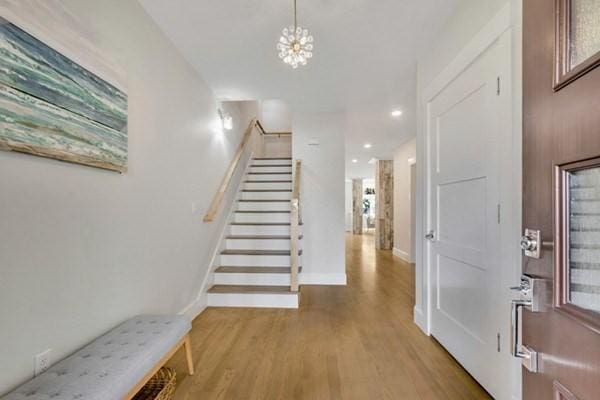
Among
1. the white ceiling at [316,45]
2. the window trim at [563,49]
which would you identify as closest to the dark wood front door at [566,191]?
the window trim at [563,49]

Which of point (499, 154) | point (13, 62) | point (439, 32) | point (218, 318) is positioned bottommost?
point (218, 318)

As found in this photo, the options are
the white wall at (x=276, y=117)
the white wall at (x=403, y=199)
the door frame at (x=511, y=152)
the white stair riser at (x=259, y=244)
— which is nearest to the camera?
the door frame at (x=511, y=152)

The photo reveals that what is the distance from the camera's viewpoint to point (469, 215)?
70.6 inches

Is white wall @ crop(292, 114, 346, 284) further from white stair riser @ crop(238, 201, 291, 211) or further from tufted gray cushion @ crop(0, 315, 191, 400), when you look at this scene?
tufted gray cushion @ crop(0, 315, 191, 400)

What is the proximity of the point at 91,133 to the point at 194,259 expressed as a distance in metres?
1.71

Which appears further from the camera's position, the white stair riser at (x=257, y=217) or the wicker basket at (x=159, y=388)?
the white stair riser at (x=257, y=217)

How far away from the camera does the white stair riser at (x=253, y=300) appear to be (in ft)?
9.91

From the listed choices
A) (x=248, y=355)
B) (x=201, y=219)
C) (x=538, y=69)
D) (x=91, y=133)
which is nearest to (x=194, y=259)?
(x=201, y=219)

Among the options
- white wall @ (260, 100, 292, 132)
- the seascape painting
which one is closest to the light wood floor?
the seascape painting

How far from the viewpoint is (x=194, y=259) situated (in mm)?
2846

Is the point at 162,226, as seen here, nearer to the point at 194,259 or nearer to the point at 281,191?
the point at 194,259

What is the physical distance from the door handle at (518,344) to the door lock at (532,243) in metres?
0.11

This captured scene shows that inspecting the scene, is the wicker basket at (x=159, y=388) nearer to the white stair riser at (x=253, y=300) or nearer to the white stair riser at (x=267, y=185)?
the white stair riser at (x=253, y=300)

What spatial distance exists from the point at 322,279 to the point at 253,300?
1253mm
